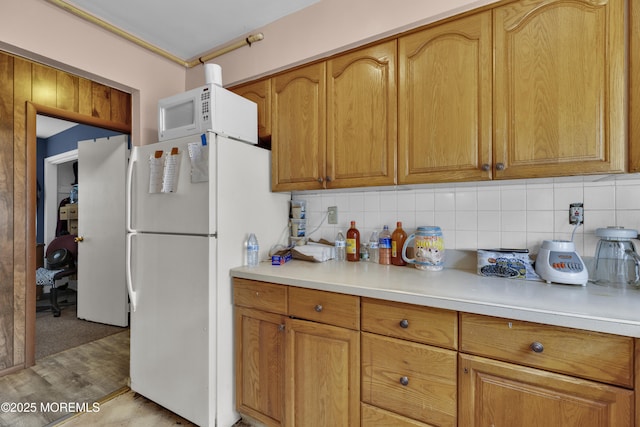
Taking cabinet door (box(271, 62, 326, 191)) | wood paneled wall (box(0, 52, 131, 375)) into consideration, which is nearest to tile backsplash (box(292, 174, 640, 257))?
cabinet door (box(271, 62, 326, 191))

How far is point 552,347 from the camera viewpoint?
91cm

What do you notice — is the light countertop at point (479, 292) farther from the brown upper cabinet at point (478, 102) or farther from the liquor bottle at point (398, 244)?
the brown upper cabinet at point (478, 102)

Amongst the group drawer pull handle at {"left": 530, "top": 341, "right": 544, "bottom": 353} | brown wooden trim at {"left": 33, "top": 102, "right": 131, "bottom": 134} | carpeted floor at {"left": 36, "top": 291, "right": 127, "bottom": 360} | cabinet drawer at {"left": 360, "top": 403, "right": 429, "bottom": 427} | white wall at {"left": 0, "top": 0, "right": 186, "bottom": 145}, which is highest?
white wall at {"left": 0, "top": 0, "right": 186, "bottom": 145}

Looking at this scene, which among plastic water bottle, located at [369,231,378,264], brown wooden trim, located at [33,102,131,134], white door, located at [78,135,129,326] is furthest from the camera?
white door, located at [78,135,129,326]

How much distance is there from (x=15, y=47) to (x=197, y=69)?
103 cm

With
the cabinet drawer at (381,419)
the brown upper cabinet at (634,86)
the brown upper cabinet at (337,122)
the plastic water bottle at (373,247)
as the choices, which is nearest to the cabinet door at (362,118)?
the brown upper cabinet at (337,122)

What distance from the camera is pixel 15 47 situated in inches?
58.6

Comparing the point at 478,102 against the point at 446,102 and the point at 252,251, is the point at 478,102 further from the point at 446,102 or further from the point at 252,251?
the point at 252,251

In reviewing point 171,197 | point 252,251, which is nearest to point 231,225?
point 252,251

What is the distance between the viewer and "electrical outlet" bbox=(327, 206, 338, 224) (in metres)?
2.01

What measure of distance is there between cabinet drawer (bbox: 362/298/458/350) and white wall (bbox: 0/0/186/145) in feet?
6.35

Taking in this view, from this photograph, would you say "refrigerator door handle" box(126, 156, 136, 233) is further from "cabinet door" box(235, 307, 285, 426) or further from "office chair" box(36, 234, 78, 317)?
"office chair" box(36, 234, 78, 317)

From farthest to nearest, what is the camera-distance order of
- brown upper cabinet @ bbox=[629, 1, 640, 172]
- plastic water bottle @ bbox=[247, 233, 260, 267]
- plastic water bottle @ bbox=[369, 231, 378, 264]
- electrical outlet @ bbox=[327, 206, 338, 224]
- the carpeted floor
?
the carpeted floor → electrical outlet @ bbox=[327, 206, 338, 224] → plastic water bottle @ bbox=[369, 231, 378, 264] → plastic water bottle @ bbox=[247, 233, 260, 267] → brown upper cabinet @ bbox=[629, 1, 640, 172]

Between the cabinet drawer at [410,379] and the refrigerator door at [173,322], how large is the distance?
847mm
